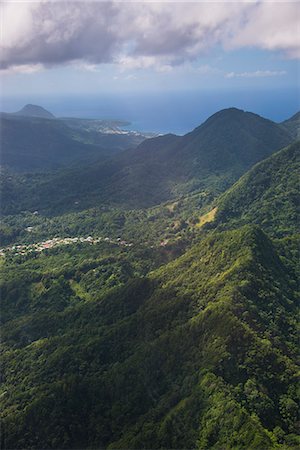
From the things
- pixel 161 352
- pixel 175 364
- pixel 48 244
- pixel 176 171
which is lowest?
pixel 48 244

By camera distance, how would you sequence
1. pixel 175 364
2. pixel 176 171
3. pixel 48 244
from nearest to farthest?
pixel 175 364, pixel 48 244, pixel 176 171

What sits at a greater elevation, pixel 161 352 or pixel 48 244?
pixel 161 352

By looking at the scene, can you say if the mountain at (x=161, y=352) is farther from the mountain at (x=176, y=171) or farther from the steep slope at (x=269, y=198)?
the mountain at (x=176, y=171)

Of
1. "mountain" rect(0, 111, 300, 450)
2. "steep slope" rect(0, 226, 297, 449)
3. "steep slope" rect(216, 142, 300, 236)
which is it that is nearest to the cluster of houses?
"mountain" rect(0, 111, 300, 450)

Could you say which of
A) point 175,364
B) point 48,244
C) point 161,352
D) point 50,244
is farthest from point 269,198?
point 175,364

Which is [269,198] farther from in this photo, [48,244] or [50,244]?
[48,244]

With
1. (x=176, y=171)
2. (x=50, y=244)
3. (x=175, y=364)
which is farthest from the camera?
(x=176, y=171)

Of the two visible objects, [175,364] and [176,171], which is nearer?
[175,364]
